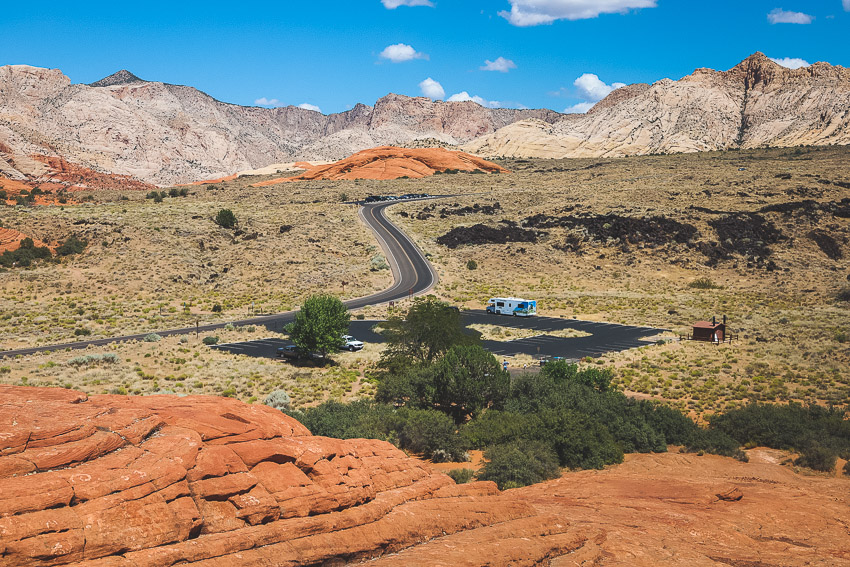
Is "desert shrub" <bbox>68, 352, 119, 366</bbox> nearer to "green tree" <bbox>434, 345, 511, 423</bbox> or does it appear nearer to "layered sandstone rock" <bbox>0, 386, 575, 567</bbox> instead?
"green tree" <bbox>434, 345, 511, 423</bbox>

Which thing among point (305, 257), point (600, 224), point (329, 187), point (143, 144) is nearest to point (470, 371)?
point (305, 257)

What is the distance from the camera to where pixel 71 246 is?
75.4 metres

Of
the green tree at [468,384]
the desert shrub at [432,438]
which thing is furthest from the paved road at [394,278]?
the desert shrub at [432,438]

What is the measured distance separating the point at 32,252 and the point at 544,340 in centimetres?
5958

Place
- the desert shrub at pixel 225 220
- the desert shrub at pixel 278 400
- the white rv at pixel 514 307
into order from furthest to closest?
the desert shrub at pixel 225 220 < the white rv at pixel 514 307 < the desert shrub at pixel 278 400

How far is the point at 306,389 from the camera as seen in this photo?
34.7 meters

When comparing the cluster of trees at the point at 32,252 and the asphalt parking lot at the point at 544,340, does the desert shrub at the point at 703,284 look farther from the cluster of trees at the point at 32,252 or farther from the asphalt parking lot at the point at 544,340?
the cluster of trees at the point at 32,252

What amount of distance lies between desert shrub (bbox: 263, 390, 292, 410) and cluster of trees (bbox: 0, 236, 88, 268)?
5277 cm

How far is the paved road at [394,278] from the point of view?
1838 inches

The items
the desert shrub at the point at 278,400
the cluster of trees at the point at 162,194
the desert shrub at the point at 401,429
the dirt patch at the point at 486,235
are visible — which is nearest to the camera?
the desert shrub at the point at 401,429

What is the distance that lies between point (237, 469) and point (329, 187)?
404ft

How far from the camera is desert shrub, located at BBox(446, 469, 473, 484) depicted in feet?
61.0

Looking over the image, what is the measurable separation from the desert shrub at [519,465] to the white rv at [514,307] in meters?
37.9

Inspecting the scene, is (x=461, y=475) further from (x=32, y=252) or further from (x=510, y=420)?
(x=32, y=252)
